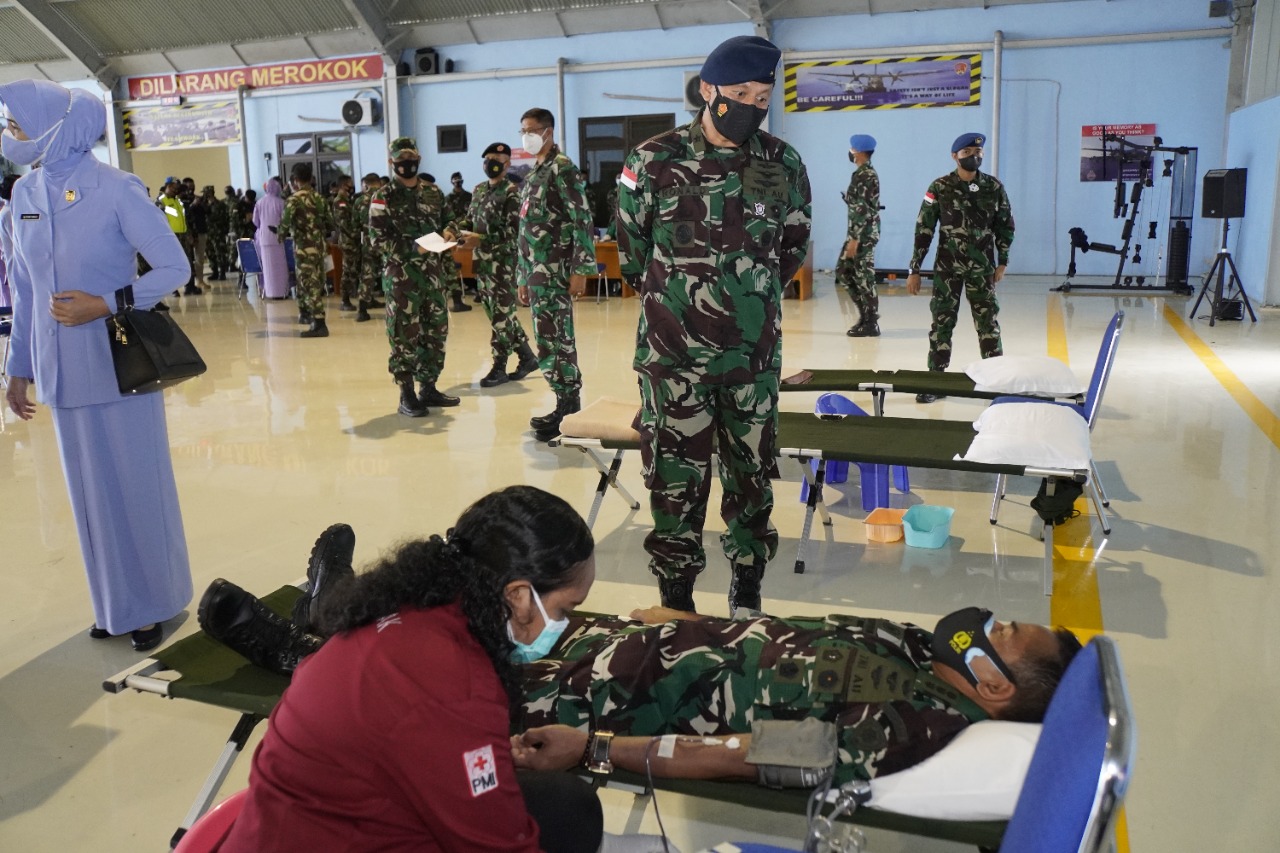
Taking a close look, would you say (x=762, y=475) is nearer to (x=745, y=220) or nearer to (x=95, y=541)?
(x=745, y=220)

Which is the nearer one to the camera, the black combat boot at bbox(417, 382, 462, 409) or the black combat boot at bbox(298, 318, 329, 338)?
the black combat boot at bbox(417, 382, 462, 409)

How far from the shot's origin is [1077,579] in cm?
365

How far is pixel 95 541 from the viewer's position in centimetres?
319

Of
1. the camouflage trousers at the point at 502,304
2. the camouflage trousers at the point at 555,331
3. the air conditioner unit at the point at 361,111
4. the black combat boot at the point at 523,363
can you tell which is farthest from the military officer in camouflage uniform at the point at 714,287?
the air conditioner unit at the point at 361,111

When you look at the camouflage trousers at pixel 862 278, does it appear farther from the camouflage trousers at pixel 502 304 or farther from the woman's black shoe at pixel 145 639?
the woman's black shoe at pixel 145 639

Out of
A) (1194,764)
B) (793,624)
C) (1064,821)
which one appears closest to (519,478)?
(793,624)

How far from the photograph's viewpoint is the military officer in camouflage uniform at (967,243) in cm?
634

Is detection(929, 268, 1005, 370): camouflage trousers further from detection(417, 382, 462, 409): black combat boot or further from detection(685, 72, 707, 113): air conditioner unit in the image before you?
detection(685, 72, 707, 113): air conditioner unit

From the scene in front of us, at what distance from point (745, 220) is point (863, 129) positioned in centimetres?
1204

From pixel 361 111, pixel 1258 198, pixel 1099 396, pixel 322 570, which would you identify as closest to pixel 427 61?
pixel 361 111

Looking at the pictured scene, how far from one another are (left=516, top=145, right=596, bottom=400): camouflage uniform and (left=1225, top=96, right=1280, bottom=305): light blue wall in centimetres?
786

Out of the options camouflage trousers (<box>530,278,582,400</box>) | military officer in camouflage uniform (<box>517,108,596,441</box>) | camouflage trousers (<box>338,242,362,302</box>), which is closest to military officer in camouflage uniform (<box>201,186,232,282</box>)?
camouflage trousers (<box>338,242,362,302</box>)

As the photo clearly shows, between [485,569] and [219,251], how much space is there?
16574 mm

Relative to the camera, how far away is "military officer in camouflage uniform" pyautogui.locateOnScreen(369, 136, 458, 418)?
632 cm
